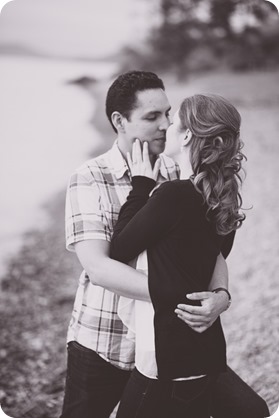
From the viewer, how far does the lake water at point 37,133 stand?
253 centimetres

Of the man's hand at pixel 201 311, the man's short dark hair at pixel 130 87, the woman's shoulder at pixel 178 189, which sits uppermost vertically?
the man's short dark hair at pixel 130 87

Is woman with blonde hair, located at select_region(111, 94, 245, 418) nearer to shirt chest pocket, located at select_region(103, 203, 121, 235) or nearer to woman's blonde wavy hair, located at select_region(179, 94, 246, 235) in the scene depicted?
woman's blonde wavy hair, located at select_region(179, 94, 246, 235)

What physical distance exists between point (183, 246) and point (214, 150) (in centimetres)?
27

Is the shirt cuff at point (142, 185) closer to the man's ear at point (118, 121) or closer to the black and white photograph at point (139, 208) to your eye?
the black and white photograph at point (139, 208)

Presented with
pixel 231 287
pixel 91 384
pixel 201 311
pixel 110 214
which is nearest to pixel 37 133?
pixel 110 214

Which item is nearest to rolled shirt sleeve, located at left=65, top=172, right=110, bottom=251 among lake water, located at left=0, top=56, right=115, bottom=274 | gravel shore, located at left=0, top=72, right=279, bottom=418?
lake water, located at left=0, top=56, right=115, bottom=274

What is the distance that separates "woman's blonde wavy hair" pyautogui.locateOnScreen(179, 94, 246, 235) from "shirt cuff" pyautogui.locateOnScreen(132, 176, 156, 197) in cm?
13

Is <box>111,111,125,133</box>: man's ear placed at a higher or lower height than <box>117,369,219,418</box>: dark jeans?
higher

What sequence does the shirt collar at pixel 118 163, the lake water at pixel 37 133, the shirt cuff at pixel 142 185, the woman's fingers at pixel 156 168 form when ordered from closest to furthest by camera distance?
the shirt cuff at pixel 142 185, the woman's fingers at pixel 156 168, the shirt collar at pixel 118 163, the lake water at pixel 37 133

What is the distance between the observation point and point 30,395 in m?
2.59

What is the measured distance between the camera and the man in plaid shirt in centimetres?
147

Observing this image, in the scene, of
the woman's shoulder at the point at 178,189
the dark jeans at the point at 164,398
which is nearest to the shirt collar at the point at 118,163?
the woman's shoulder at the point at 178,189

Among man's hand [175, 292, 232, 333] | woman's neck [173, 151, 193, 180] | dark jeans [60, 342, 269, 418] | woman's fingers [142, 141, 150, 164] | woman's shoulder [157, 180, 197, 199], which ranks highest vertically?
woman's fingers [142, 141, 150, 164]

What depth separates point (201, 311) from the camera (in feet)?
4.34
